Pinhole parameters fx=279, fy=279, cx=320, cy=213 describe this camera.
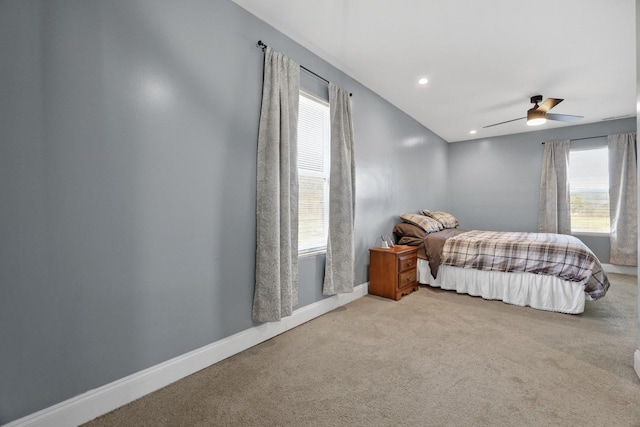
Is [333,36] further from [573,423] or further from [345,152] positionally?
[573,423]

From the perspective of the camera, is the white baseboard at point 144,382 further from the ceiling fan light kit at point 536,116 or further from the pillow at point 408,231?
the ceiling fan light kit at point 536,116

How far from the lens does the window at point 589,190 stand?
16.0 ft

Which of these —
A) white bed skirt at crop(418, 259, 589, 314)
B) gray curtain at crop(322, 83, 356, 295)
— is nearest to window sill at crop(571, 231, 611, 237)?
white bed skirt at crop(418, 259, 589, 314)

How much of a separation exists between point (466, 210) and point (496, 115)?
2343 mm

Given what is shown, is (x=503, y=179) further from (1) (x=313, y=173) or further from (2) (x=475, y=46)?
(1) (x=313, y=173)

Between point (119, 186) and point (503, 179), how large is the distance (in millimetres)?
6600

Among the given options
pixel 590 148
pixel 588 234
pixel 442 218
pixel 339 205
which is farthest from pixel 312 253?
pixel 590 148

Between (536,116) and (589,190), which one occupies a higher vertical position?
(536,116)

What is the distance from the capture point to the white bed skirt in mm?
2932

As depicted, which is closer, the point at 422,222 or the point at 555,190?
the point at 422,222

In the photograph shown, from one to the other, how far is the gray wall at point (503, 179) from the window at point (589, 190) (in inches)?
7.7

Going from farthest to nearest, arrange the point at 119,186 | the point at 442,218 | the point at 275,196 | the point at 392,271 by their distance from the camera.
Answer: the point at 442,218
the point at 392,271
the point at 275,196
the point at 119,186

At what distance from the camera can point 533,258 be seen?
3.14 metres

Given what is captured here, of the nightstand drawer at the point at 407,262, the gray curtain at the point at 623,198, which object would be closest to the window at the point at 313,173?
the nightstand drawer at the point at 407,262
